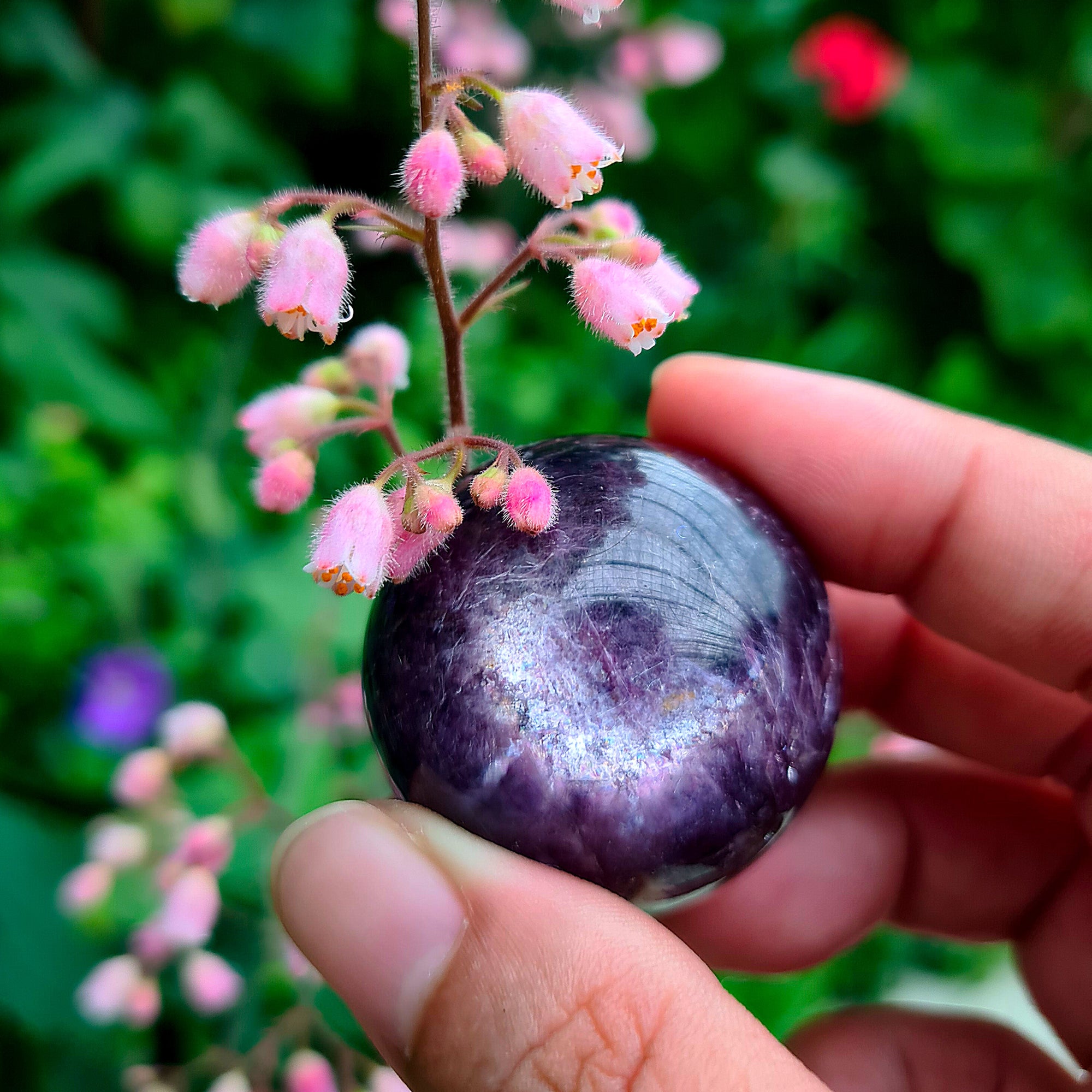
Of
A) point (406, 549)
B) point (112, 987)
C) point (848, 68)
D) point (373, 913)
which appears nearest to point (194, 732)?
point (112, 987)

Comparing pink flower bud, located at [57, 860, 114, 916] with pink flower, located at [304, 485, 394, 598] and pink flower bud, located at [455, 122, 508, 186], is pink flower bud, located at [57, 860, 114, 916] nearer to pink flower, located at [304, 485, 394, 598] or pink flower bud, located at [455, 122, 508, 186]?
pink flower, located at [304, 485, 394, 598]

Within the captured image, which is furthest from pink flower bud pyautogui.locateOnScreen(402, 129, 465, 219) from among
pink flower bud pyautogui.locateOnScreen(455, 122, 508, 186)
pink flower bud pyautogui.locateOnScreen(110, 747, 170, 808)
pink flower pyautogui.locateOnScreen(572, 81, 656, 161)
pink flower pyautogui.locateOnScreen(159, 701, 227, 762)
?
pink flower pyautogui.locateOnScreen(572, 81, 656, 161)

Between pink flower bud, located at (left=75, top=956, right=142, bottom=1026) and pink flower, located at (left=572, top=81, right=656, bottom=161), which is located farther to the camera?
pink flower, located at (left=572, top=81, right=656, bottom=161)

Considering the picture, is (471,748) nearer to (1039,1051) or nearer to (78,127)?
(1039,1051)

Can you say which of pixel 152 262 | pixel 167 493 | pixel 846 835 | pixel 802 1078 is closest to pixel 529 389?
pixel 167 493

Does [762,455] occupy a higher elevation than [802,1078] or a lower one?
higher

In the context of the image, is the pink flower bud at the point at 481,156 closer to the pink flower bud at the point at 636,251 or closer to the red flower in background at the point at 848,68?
the pink flower bud at the point at 636,251

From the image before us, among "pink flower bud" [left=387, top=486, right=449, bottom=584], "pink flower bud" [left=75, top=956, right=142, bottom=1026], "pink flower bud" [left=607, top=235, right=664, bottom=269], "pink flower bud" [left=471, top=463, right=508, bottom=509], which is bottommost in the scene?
"pink flower bud" [left=75, top=956, right=142, bottom=1026]
